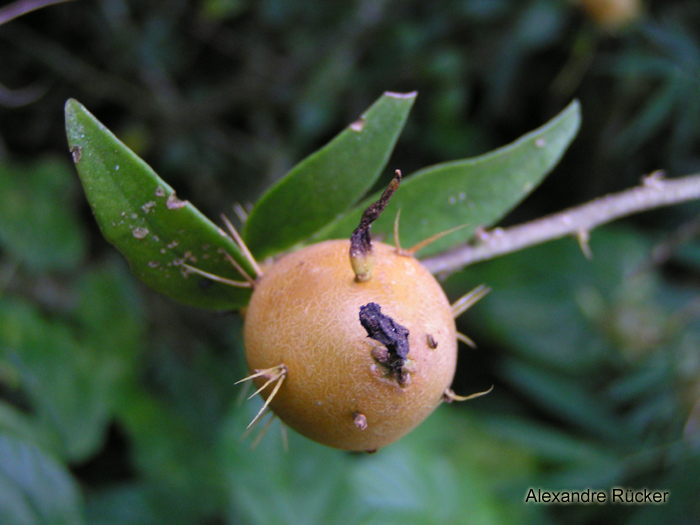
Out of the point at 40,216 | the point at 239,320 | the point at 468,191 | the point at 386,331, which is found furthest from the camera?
the point at 40,216

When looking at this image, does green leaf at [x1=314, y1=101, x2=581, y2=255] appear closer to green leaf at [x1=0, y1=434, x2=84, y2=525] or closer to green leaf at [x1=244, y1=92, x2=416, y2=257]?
green leaf at [x1=244, y1=92, x2=416, y2=257]

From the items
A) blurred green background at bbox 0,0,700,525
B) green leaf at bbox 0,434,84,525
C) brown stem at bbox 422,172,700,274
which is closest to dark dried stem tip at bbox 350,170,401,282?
brown stem at bbox 422,172,700,274

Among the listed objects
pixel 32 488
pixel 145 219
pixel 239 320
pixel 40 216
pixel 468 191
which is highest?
pixel 40 216

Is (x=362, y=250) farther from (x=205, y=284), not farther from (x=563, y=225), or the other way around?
(x=563, y=225)

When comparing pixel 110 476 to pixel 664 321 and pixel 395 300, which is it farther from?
pixel 664 321

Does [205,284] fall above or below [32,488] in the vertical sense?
above

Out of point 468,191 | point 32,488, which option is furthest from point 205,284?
point 32,488
